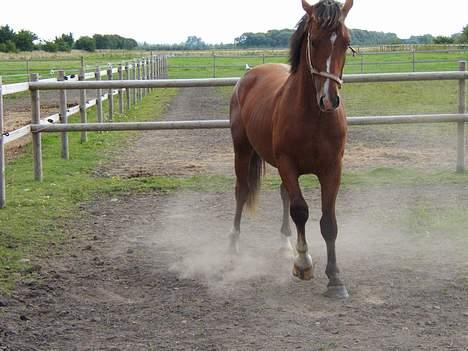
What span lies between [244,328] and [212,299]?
614 millimetres

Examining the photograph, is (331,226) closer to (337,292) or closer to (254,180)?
(337,292)

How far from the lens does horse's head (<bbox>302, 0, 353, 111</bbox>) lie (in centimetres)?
418

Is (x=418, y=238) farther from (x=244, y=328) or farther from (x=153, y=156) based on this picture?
(x=153, y=156)

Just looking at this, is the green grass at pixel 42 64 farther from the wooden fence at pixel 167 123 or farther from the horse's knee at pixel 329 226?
the horse's knee at pixel 329 226

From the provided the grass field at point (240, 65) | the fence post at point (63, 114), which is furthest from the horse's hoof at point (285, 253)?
the grass field at point (240, 65)

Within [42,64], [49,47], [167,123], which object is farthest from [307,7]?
[49,47]

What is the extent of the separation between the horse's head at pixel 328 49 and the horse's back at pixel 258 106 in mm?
935

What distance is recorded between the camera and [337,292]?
4.52 m

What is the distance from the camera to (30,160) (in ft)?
35.2

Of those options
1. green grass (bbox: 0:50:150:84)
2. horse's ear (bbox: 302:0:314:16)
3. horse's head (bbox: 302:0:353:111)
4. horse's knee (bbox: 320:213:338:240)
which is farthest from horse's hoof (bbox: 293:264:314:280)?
green grass (bbox: 0:50:150:84)

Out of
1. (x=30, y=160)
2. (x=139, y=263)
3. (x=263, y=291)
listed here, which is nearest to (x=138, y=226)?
(x=139, y=263)

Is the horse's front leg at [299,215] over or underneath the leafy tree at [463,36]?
underneath

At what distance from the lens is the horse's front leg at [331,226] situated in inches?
179

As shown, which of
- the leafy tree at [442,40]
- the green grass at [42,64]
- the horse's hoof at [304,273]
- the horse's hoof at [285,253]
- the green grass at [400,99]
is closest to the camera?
the horse's hoof at [304,273]
